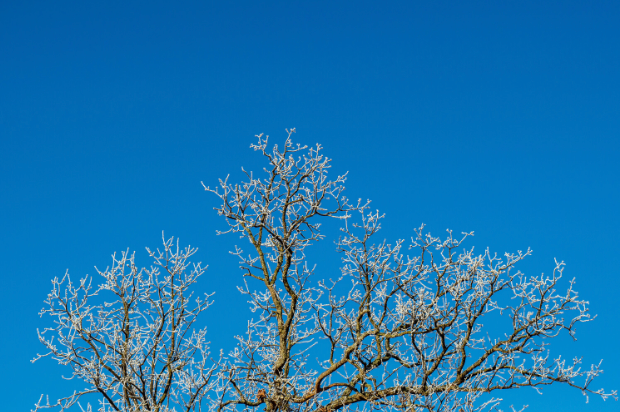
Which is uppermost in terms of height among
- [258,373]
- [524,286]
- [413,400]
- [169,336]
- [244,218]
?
[244,218]

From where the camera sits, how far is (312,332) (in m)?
11.7

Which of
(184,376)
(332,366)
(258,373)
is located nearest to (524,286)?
(332,366)

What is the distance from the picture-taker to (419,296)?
32.7ft

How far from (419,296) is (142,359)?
16.1 feet

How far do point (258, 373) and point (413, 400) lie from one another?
111 inches

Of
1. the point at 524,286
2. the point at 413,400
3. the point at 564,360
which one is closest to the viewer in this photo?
the point at 413,400

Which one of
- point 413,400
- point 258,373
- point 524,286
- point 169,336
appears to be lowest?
point 413,400

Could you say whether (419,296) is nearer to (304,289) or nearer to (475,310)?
(475,310)

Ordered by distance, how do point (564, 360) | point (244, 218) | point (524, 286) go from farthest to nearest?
point (244, 218), point (524, 286), point (564, 360)

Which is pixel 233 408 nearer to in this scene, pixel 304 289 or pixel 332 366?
pixel 332 366

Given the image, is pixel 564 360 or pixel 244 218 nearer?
pixel 564 360

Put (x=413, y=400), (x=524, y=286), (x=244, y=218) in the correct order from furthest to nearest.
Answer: (x=244, y=218), (x=524, y=286), (x=413, y=400)

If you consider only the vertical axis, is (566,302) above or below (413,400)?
above

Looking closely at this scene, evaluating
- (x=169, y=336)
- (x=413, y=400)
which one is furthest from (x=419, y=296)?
(x=169, y=336)
